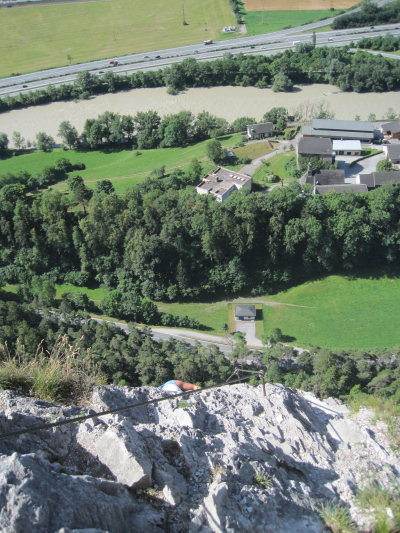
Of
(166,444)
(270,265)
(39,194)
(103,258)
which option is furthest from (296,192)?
(166,444)

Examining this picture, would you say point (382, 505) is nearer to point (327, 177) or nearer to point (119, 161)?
point (327, 177)

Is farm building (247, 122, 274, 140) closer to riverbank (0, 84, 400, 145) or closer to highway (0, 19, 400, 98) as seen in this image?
riverbank (0, 84, 400, 145)

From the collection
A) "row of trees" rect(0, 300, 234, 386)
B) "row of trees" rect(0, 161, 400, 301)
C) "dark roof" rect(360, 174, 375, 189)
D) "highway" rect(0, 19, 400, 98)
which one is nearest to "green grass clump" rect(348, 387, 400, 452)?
"row of trees" rect(0, 300, 234, 386)

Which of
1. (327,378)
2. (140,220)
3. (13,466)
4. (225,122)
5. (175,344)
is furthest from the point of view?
(225,122)

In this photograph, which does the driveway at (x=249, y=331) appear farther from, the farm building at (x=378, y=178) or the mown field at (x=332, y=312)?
the farm building at (x=378, y=178)

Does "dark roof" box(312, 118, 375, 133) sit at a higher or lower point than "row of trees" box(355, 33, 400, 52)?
lower

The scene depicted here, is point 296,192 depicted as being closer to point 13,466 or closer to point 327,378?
point 327,378

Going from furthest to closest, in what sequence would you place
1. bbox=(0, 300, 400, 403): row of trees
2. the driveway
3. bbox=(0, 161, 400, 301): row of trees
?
1. bbox=(0, 161, 400, 301): row of trees
2. the driveway
3. bbox=(0, 300, 400, 403): row of trees
